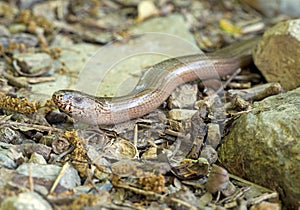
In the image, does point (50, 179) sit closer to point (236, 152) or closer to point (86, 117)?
point (86, 117)

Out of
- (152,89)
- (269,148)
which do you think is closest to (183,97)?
(152,89)

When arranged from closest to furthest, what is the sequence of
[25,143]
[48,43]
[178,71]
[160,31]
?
[25,143]
[178,71]
[48,43]
[160,31]

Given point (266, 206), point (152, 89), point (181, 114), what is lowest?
point (266, 206)

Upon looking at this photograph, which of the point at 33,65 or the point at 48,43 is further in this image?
the point at 48,43

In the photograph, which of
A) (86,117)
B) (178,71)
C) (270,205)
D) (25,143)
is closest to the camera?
(270,205)

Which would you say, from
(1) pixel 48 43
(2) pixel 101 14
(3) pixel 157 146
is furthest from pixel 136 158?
(2) pixel 101 14

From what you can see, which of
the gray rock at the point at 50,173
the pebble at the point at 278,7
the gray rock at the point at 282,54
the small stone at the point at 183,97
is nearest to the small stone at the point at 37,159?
the gray rock at the point at 50,173

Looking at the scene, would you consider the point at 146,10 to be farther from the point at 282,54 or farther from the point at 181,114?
the point at 181,114

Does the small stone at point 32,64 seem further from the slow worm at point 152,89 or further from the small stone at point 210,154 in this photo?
the small stone at point 210,154
